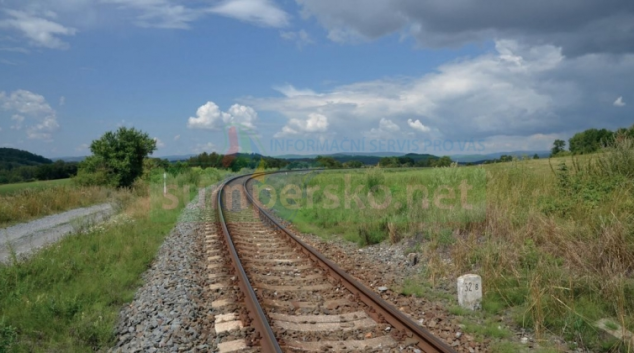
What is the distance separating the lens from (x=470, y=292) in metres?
5.94

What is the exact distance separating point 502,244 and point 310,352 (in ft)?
13.4

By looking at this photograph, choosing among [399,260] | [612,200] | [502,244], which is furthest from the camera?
[399,260]

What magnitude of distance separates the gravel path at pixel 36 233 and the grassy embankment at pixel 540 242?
7085 millimetres

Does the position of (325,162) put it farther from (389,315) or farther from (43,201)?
(389,315)

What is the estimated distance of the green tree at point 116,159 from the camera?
2728cm

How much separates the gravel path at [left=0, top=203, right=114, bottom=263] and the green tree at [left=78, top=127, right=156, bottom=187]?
8.99m

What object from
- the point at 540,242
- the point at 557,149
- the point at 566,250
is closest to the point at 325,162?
the point at 557,149

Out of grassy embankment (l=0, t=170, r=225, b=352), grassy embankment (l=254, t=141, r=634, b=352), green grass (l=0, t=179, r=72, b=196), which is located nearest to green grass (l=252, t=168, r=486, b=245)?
grassy embankment (l=254, t=141, r=634, b=352)

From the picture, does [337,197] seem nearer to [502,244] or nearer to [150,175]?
[502,244]

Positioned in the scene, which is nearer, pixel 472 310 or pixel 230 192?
pixel 472 310

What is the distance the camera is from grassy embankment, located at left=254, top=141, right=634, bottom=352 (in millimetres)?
5289

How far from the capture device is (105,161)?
28.2 meters

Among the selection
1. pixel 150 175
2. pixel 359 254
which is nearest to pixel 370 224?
pixel 359 254

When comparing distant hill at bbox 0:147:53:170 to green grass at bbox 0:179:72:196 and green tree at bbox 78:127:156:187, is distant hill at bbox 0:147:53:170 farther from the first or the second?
green tree at bbox 78:127:156:187
